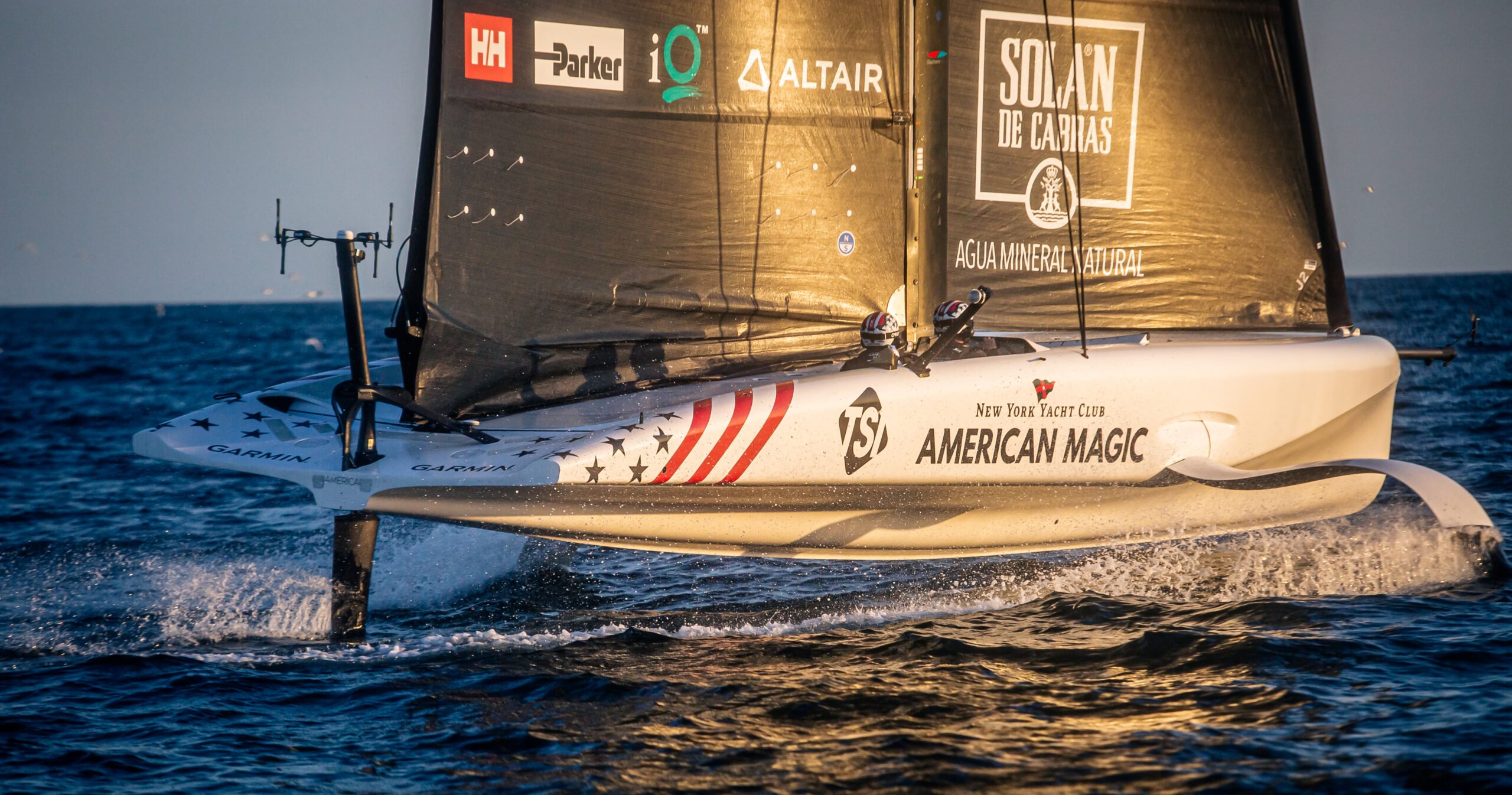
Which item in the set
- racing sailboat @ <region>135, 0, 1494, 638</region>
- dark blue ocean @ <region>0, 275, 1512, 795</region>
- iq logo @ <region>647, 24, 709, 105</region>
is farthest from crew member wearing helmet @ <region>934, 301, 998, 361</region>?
iq logo @ <region>647, 24, 709, 105</region>

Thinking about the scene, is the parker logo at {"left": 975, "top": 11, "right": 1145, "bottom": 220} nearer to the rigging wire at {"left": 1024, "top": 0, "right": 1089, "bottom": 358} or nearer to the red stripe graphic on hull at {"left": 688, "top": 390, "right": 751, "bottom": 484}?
the rigging wire at {"left": 1024, "top": 0, "right": 1089, "bottom": 358}

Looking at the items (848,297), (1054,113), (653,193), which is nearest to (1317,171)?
(1054,113)

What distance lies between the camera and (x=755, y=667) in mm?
5883

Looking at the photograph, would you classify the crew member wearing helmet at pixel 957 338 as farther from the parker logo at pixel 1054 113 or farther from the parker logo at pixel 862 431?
the parker logo at pixel 1054 113

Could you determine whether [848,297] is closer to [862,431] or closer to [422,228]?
[862,431]

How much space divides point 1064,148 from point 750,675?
11.7 feet

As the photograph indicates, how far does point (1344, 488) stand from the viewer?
7.32 metres

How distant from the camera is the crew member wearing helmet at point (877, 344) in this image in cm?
633

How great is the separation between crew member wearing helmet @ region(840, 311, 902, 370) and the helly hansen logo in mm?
2135

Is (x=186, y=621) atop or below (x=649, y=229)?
below

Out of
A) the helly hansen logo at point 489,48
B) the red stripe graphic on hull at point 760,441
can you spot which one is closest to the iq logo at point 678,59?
the helly hansen logo at point 489,48

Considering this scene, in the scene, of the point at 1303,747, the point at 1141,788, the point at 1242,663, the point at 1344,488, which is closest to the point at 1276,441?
the point at 1344,488

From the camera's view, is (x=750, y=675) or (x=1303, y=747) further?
(x=750, y=675)

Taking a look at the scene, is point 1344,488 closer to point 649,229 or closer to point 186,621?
point 649,229
